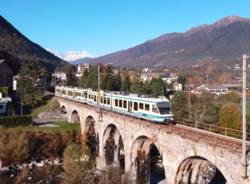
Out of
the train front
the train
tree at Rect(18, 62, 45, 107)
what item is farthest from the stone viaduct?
tree at Rect(18, 62, 45, 107)

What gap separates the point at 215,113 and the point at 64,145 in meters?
21.0

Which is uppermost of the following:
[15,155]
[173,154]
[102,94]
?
[102,94]

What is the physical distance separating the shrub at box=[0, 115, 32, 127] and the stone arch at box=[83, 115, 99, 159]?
35.1 feet

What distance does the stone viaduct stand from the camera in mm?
22797

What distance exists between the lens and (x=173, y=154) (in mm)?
28609

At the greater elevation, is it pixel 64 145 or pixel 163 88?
pixel 163 88

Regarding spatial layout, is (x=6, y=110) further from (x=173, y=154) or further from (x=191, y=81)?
(x=191, y=81)

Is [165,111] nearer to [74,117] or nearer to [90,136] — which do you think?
[90,136]

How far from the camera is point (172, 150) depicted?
28.8 m

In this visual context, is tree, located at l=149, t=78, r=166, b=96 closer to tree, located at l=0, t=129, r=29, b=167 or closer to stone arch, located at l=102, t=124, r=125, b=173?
stone arch, located at l=102, t=124, r=125, b=173

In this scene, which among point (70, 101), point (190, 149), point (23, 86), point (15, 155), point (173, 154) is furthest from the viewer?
point (23, 86)

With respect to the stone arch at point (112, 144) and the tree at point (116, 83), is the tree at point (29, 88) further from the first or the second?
the stone arch at point (112, 144)

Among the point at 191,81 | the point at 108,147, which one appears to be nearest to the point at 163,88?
the point at 108,147

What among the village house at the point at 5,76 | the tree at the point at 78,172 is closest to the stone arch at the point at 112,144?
the tree at the point at 78,172
